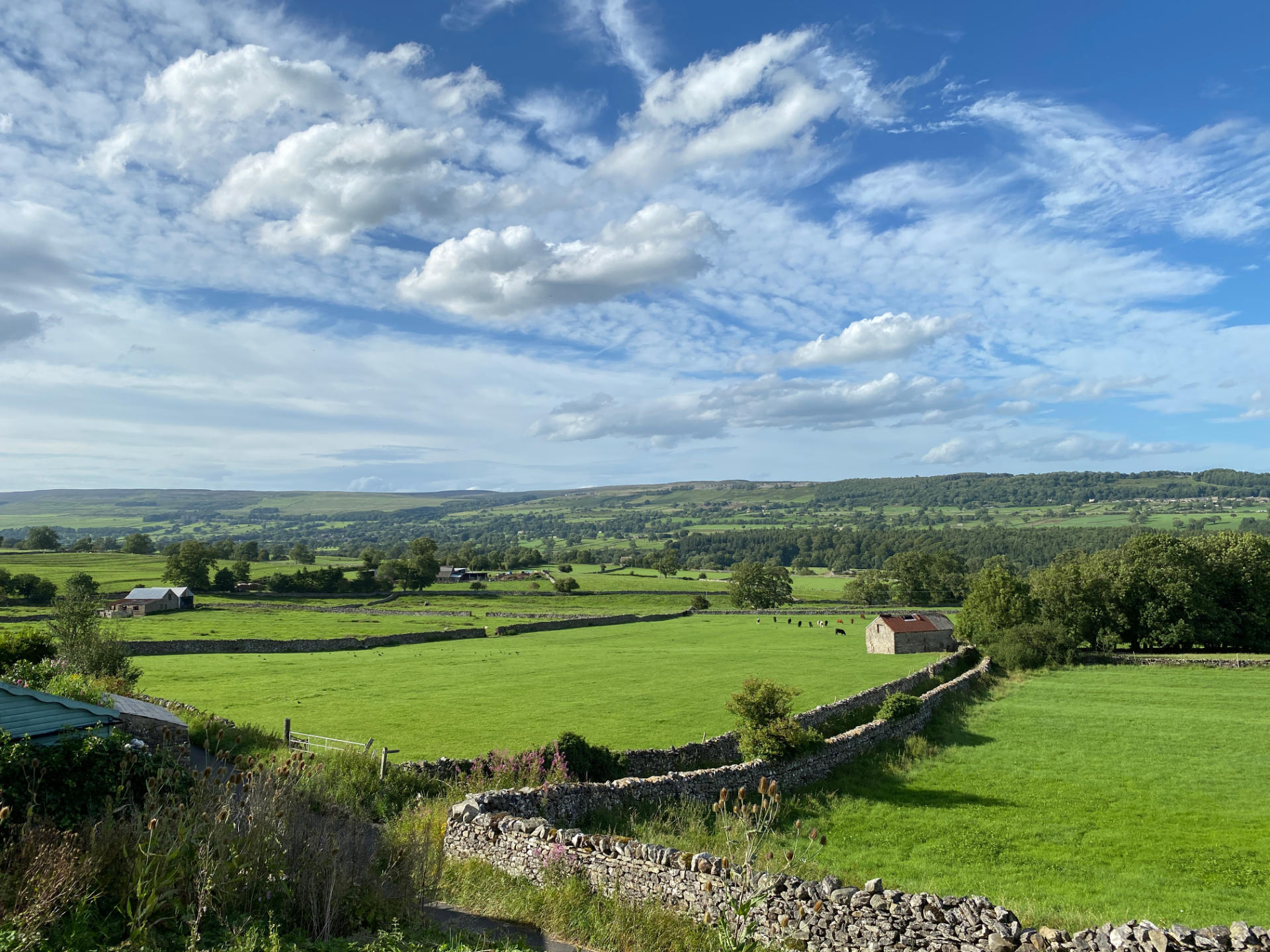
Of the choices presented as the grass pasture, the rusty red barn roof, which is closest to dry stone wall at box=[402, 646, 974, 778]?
the grass pasture

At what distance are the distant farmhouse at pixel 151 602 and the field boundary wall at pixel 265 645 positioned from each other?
2591cm

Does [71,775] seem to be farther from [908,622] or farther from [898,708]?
[908,622]

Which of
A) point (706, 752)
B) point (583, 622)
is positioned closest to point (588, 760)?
point (706, 752)

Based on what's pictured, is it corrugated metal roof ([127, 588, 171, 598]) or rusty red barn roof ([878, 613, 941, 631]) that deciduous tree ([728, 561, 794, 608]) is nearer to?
rusty red barn roof ([878, 613, 941, 631])

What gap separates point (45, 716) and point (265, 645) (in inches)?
1873

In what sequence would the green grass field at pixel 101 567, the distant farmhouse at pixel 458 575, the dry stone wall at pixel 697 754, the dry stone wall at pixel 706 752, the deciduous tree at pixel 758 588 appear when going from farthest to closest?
1. the distant farmhouse at pixel 458 575
2. the deciduous tree at pixel 758 588
3. the green grass field at pixel 101 567
4. the dry stone wall at pixel 706 752
5. the dry stone wall at pixel 697 754

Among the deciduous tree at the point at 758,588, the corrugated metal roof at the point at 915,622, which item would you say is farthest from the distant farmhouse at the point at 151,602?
the corrugated metal roof at the point at 915,622

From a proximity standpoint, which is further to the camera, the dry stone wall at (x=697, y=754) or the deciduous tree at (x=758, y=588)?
the deciduous tree at (x=758, y=588)

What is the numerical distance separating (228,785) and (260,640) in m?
52.7

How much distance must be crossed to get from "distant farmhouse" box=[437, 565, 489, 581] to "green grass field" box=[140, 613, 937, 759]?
228 feet

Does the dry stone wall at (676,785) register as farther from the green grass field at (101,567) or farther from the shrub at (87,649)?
the green grass field at (101,567)

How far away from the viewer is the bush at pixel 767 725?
23.1 m

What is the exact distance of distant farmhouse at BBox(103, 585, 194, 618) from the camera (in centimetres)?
7431

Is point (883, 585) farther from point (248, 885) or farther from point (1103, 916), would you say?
point (248, 885)
